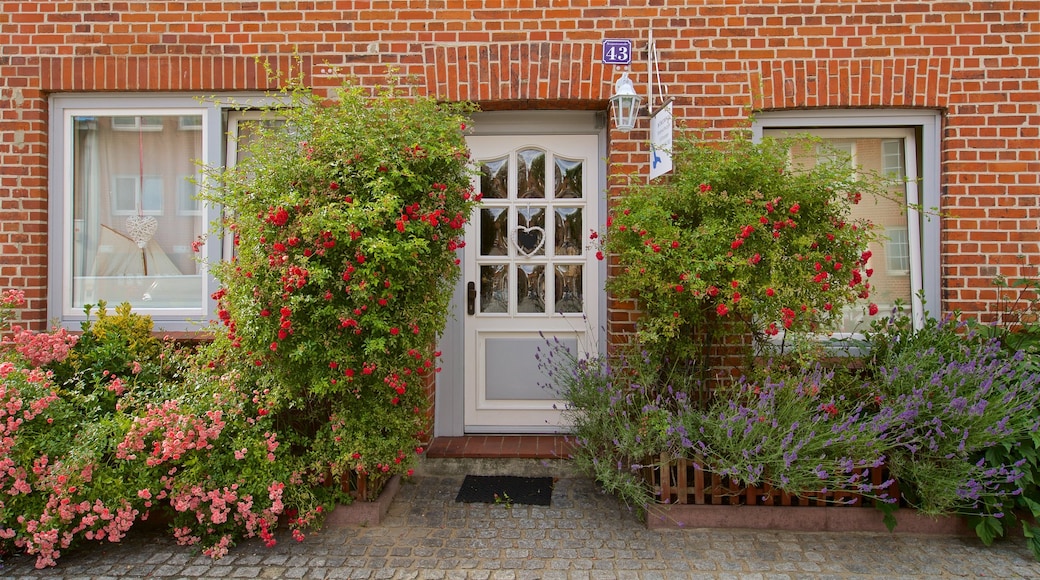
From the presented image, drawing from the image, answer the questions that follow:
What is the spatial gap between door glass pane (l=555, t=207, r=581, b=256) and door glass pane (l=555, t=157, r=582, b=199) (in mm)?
128

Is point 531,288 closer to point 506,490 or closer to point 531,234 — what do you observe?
point 531,234

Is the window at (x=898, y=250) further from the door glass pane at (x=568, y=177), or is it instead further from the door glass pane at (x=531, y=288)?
the door glass pane at (x=531, y=288)

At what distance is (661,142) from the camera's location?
4273 mm

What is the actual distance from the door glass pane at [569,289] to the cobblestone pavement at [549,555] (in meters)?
1.66

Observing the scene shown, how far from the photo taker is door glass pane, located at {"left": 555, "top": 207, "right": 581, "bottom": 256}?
5141 millimetres

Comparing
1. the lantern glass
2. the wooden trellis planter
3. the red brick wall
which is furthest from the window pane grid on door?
the wooden trellis planter

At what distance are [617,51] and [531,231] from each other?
1407 millimetres

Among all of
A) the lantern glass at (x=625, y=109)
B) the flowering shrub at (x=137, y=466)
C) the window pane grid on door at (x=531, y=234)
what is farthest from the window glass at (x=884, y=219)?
the flowering shrub at (x=137, y=466)

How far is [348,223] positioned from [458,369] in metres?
2.05

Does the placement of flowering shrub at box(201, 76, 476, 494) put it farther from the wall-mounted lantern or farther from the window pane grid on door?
the window pane grid on door

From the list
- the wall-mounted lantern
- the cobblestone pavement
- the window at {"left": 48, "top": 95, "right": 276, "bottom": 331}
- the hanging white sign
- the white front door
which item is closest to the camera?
the cobblestone pavement

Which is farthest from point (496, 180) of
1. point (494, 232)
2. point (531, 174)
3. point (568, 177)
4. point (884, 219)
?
point (884, 219)

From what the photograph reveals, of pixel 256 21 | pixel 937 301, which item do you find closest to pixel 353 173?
pixel 256 21

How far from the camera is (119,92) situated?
15.8 feet
